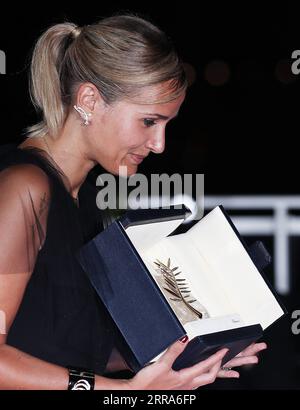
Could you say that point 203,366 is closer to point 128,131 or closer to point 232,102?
point 128,131

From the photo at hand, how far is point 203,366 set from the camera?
3.94 feet

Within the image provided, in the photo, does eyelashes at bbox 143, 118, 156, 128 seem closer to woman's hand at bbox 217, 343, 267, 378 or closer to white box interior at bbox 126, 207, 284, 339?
white box interior at bbox 126, 207, 284, 339

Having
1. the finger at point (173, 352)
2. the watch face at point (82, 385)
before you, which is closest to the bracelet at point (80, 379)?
the watch face at point (82, 385)

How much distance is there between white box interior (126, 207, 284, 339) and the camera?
137 cm

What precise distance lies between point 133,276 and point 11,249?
196 millimetres

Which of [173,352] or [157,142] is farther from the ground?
[157,142]

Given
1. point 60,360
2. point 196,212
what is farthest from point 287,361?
point 60,360

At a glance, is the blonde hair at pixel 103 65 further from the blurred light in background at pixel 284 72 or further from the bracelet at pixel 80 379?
the blurred light in background at pixel 284 72

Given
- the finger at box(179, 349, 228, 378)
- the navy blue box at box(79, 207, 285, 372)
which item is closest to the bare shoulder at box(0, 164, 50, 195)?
the navy blue box at box(79, 207, 285, 372)

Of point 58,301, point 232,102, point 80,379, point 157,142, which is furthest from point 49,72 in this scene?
point 232,102

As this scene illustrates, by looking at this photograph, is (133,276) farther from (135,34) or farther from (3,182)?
→ (135,34)

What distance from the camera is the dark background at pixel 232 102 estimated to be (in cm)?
300

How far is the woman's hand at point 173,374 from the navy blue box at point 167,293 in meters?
0.01

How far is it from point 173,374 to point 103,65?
1.78 feet
